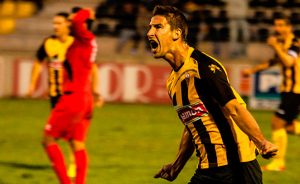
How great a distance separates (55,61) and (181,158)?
4.52m

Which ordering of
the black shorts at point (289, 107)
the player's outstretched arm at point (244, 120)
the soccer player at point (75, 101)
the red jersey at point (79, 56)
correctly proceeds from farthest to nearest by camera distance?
the black shorts at point (289, 107) < the red jersey at point (79, 56) < the soccer player at point (75, 101) < the player's outstretched arm at point (244, 120)

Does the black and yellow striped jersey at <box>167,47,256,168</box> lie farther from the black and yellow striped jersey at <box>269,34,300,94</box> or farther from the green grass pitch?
the black and yellow striped jersey at <box>269,34,300,94</box>

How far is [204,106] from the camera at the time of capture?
4.81 metres

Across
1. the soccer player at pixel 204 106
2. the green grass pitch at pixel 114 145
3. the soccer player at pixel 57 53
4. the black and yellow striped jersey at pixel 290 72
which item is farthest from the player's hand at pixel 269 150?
the black and yellow striped jersey at pixel 290 72

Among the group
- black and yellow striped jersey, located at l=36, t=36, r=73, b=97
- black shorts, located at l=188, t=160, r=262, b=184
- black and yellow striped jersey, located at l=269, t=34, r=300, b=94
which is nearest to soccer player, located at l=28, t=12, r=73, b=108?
black and yellow striped jersey, located at l=36, t=36, r=73, b=97

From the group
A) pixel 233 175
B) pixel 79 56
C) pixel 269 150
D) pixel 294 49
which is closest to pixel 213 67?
pixel 269 150

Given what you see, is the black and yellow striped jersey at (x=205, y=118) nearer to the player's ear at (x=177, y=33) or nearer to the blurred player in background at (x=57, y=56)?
the player's ear at (x=177, y=33)

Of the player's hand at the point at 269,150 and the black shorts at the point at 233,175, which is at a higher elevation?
the player's hand at the point at 269,150

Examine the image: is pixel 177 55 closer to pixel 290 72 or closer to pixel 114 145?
pixel 290 72

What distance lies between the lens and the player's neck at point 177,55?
480cm

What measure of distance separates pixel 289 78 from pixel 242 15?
1396 centimetres

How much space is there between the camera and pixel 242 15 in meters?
24.4

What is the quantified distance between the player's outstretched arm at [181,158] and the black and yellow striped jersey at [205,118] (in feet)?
1.09

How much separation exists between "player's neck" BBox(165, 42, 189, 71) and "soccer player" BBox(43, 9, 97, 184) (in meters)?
3.51
